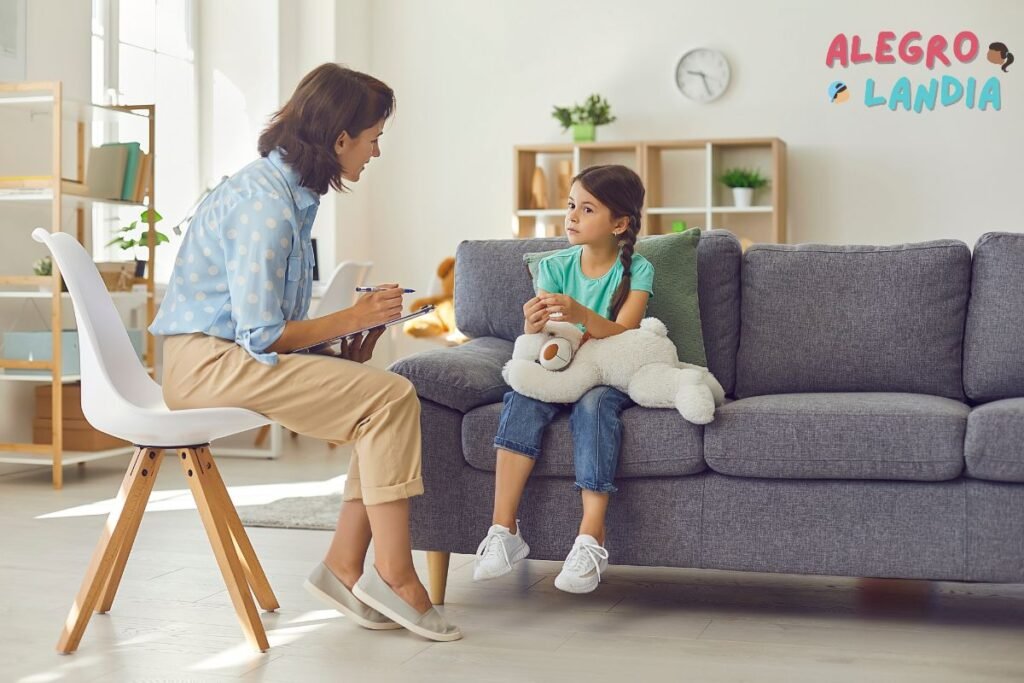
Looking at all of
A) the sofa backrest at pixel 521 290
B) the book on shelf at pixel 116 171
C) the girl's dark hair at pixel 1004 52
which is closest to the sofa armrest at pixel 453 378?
the sofa backrest at pixel 521 290

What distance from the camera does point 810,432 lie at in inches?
92.0

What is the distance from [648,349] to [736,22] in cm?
369

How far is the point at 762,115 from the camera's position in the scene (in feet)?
18.8

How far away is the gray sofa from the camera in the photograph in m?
2.30

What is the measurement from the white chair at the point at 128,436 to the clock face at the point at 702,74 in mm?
4017

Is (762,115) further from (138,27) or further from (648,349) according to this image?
(648,349)

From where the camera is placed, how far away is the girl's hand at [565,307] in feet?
7.98

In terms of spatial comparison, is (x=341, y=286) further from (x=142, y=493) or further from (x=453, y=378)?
(x=142, y=493)

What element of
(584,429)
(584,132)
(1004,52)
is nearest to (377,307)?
(584,429)

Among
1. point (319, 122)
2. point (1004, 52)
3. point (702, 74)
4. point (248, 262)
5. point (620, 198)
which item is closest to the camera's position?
point (248, 262)

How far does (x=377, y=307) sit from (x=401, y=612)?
22.2 inches

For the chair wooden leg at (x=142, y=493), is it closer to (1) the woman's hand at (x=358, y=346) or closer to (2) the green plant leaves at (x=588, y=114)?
(1) the woman's hand at (x=358, y=346)

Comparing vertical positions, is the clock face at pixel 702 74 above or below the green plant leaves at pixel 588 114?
above

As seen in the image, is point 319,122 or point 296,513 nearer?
point 319,122
